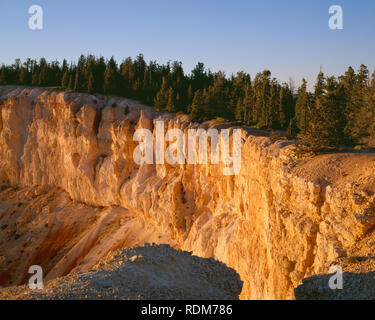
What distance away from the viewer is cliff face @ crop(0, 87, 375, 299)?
16.2 metres

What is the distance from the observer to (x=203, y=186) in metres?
30.8

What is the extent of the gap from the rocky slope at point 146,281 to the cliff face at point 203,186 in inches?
190

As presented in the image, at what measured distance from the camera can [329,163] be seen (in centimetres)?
1783

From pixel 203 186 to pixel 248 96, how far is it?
39.5 ft

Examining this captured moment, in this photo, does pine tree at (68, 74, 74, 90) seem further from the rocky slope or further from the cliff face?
the rocky slope

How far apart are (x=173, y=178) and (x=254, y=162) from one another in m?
12.4

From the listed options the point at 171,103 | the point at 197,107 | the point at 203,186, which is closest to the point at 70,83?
the point at 171,103

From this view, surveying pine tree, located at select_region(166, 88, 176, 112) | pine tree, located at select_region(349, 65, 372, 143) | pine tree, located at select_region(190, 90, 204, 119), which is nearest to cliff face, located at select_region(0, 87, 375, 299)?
pine tree, located at select_region(190, 90, 204, 119)

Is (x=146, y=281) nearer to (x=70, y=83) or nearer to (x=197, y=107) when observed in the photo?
(x=197, y=107)

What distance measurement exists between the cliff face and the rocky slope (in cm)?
481

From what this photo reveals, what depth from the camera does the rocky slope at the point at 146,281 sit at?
948 centimetres

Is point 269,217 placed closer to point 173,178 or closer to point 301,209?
point 301,209

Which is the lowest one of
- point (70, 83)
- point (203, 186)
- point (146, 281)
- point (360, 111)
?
point (146, 281)
